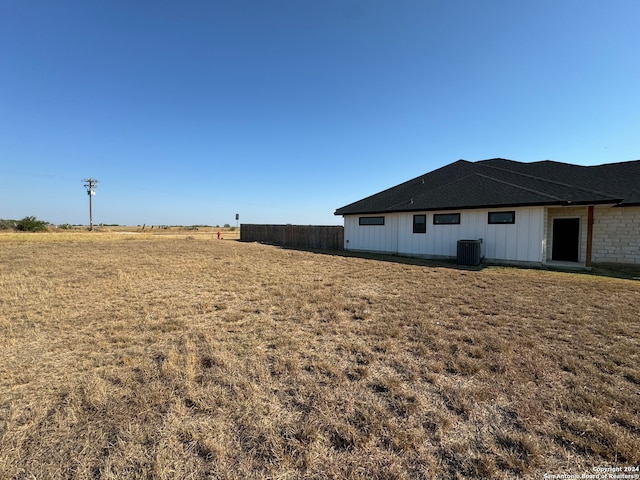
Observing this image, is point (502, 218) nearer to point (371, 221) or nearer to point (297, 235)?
point (371, 221)

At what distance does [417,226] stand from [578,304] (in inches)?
361

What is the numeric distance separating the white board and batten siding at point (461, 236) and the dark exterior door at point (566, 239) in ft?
11.4

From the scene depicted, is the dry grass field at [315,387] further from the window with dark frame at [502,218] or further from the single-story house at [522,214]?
the window with dark frame at [502,218]

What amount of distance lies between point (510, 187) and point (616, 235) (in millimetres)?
4704

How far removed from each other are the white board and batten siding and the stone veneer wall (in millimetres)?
3802

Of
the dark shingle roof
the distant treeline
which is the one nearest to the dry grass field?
the dark shingle roof

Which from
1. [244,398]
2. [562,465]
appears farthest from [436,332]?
[244,398]

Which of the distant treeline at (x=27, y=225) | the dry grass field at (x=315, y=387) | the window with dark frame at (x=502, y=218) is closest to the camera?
the dry grass field at (x=315, y=387)

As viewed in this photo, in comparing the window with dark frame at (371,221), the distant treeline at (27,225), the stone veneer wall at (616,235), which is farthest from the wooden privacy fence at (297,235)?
the distant treeline at (27,225)

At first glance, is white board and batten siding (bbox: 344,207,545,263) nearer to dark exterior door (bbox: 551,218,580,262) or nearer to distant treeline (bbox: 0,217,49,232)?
dark exterior door (bbox: 551,218,580,262)

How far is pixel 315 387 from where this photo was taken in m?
3.04

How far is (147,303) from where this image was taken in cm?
616

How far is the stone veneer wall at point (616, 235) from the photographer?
39.1ft

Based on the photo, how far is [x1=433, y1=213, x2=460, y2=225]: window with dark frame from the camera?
44.5 feet
